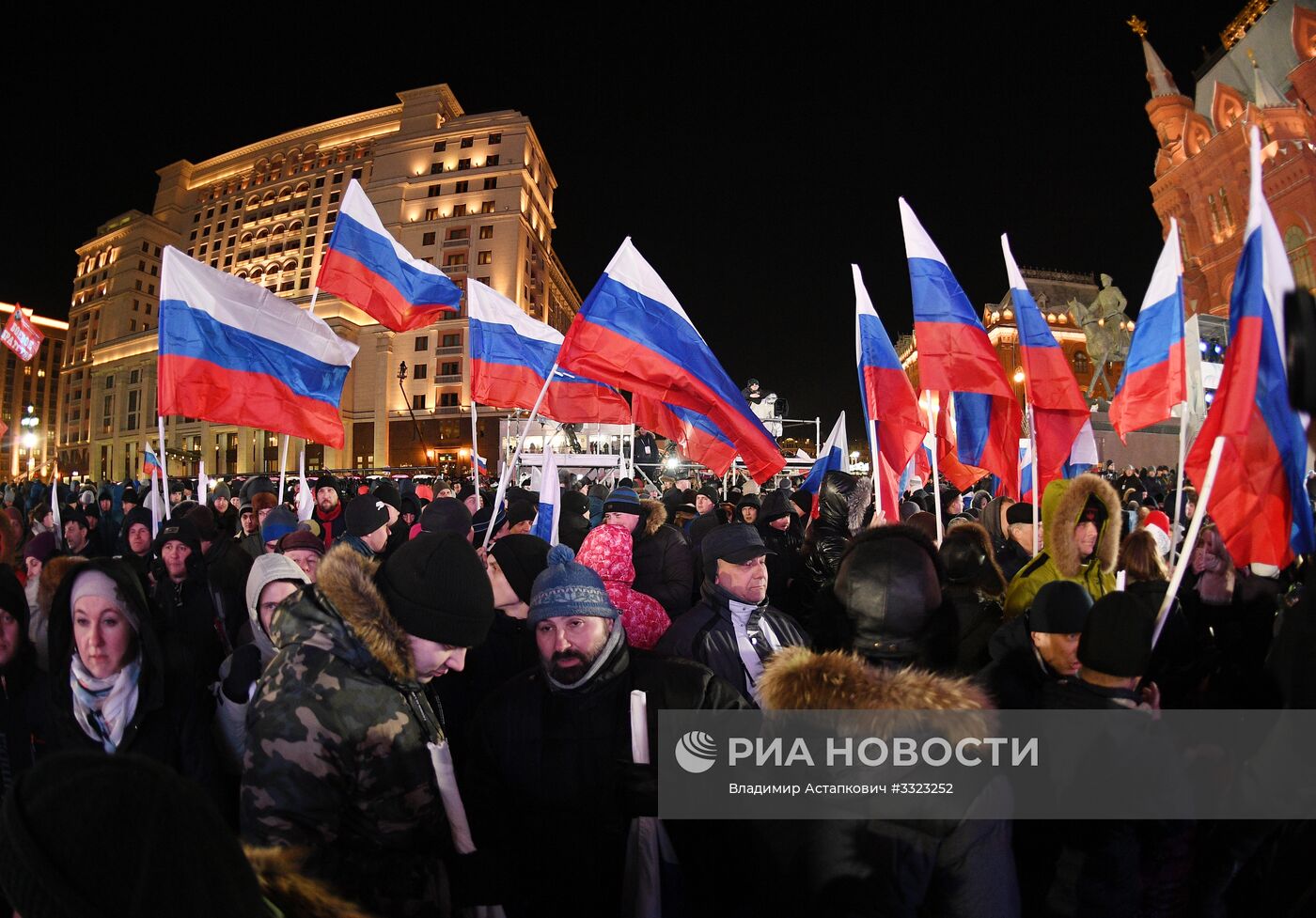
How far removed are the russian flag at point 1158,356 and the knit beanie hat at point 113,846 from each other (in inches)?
277

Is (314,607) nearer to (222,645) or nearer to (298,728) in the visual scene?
(298,728)

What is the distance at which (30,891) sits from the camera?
31.3 inches

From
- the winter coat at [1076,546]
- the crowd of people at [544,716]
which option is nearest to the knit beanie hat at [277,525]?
the crowd of people at [544,716]

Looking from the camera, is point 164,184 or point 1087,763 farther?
point 164,184

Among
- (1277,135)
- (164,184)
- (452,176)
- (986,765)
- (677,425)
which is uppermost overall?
(164,184)

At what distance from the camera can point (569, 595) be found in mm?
2553

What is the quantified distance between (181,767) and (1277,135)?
5094 cm

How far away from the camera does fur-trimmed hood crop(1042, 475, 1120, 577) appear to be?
3844 millimetres

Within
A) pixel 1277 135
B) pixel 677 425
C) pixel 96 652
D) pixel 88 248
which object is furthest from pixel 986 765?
pixel 88 248

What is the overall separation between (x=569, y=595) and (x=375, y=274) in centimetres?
617

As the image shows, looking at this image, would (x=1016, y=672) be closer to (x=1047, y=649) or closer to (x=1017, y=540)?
(x=1047, y=649)

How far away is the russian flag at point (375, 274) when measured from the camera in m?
7.05

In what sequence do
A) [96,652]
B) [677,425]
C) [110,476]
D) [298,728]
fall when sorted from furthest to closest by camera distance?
[110,476], [677,425], [96,652], [298,728]

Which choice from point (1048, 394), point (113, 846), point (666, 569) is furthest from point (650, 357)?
point (113, 846)
